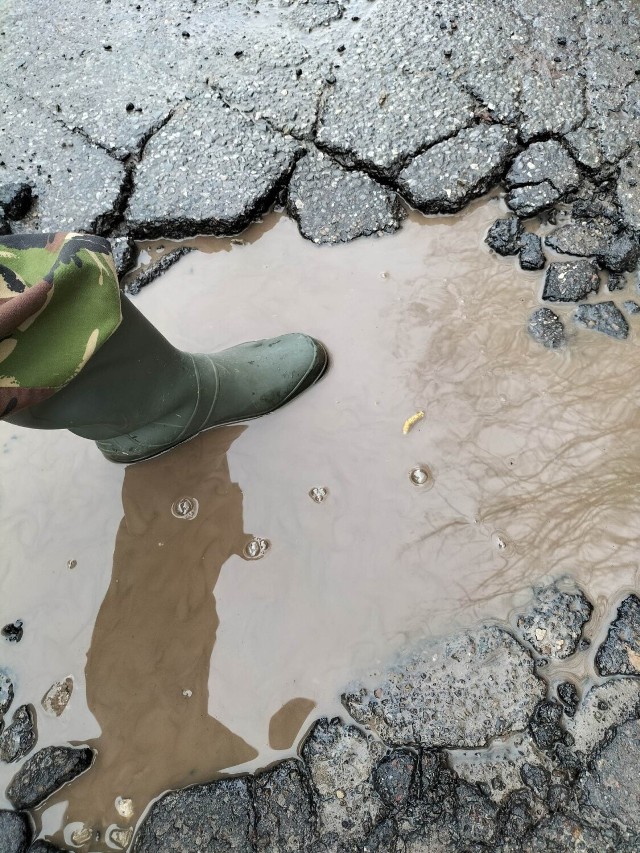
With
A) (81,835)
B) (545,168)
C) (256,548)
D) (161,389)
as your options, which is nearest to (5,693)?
(81,835)

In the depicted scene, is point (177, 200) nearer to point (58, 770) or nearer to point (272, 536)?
point (272, 536)

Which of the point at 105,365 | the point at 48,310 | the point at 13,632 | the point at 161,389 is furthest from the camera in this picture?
the point at 13,632

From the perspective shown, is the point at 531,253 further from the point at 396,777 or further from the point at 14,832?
the point at 14,832

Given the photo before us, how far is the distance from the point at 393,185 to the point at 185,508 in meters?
1.31

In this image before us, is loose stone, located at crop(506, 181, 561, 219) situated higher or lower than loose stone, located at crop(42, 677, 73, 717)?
higher

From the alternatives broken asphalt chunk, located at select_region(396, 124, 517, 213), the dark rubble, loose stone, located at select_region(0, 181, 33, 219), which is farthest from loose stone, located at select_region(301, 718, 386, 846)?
loose stone, located at select_region(0, 181, 33, 219)

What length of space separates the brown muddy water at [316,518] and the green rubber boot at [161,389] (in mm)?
93

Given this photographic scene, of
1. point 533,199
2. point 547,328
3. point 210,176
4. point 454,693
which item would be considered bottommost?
point 454,693

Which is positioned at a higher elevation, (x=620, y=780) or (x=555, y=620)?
(x=555, y=620)

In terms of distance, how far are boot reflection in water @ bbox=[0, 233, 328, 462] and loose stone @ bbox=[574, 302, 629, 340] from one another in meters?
0.82

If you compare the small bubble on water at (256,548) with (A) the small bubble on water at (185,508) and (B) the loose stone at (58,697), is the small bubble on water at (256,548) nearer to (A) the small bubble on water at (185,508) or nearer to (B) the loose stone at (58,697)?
(A) the small bubble on water at (185,508)

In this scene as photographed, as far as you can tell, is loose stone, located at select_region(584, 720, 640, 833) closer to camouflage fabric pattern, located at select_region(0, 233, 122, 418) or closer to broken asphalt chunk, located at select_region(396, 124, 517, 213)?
camouflage fabric pattern, located at select_region(0, 233, 122, 418)

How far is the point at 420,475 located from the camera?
67.6 inches

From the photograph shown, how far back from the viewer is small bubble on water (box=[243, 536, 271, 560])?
1696 millimetres
